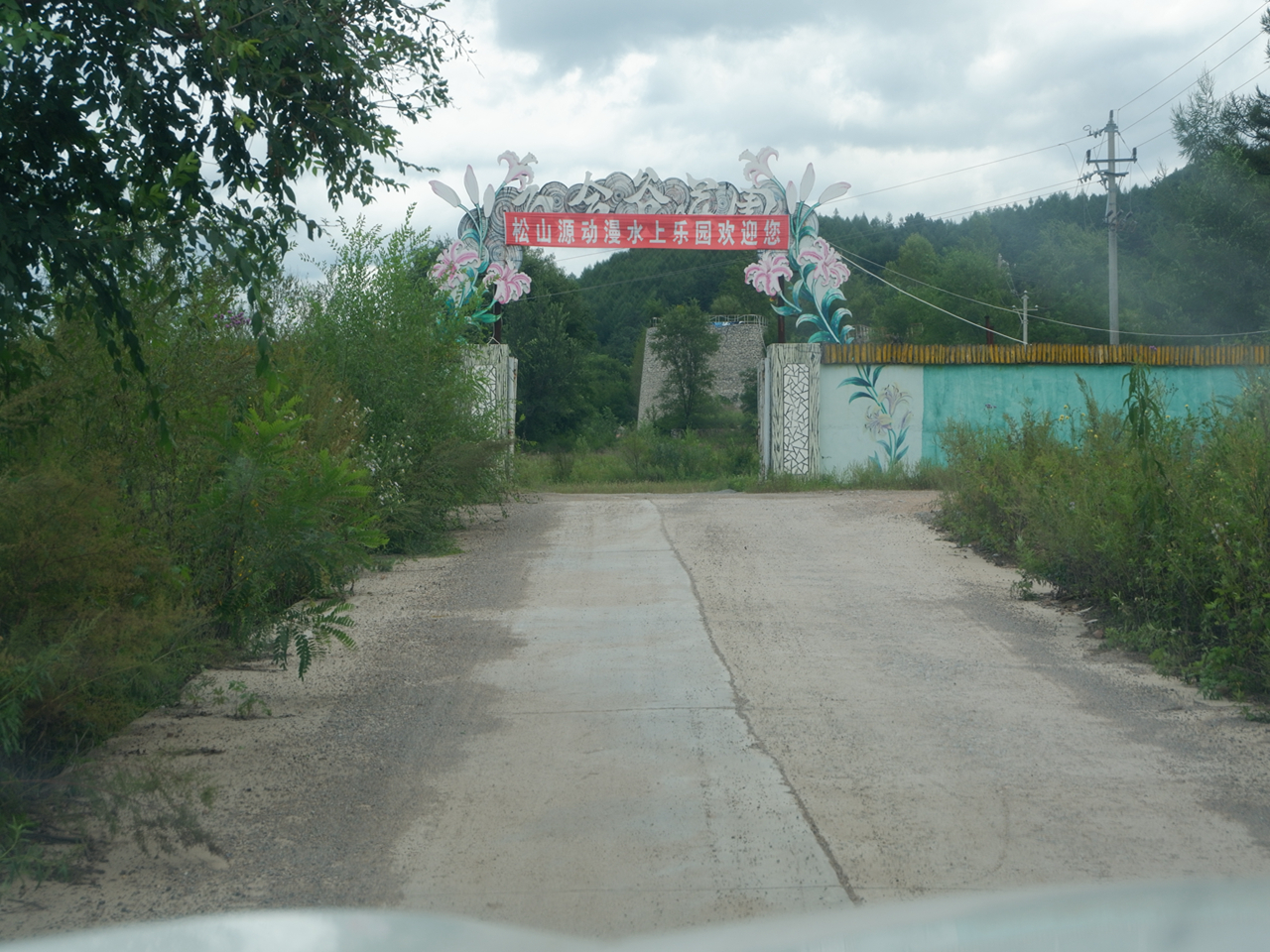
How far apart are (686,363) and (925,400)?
2896 centimetres

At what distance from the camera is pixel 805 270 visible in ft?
65.0

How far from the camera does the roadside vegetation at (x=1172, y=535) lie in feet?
20.4

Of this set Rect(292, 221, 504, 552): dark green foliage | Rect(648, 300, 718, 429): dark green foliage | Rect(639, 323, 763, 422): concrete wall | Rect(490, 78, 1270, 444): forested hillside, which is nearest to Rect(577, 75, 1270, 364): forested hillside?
Rect(490, 78, 1270, 444): forested hillside

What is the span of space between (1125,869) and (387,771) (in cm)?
322

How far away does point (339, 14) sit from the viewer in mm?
4949

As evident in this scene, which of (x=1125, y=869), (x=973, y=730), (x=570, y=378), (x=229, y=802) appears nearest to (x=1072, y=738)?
(x=973, y=730)

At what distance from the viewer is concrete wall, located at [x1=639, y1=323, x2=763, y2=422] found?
54806mm

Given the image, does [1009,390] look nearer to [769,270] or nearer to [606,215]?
[769,270]

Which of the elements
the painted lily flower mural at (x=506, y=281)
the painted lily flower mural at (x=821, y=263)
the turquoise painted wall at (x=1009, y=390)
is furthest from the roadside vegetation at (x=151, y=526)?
the turquoise painted wall at (x=1009, y=390)

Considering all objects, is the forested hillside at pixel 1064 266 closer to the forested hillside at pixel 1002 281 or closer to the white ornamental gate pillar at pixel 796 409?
the forested hillside at pixel 1002 281

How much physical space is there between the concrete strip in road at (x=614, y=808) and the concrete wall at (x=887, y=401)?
1259 cm

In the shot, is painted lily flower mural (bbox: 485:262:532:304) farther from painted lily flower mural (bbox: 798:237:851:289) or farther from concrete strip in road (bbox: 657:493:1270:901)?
concrete strip in road (bbox: 657:493:1270:901)

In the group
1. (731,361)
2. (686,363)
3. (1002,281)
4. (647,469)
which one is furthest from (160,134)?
(1002,281)

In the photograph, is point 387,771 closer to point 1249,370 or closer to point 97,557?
point 97,557
